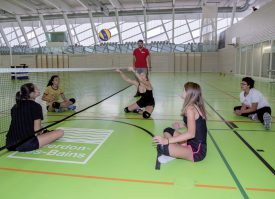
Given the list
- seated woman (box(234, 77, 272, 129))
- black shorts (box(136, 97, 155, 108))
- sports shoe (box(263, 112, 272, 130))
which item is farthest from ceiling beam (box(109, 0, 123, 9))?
sports shoe (box(263, 112, 272, 130))

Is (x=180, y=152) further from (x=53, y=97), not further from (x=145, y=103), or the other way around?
(x=53, y=97)

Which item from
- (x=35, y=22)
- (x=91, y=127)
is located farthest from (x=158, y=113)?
(x=35, y=22)

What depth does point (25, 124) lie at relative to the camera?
3.86m

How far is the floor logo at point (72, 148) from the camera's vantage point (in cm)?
364

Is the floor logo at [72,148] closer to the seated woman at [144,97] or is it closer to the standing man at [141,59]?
the seated woman at [144,97]

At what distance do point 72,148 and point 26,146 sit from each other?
0.65 m

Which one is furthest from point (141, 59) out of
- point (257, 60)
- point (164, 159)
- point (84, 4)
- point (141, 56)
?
point (84, 4)

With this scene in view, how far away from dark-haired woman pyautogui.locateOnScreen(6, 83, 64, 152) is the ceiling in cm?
2903

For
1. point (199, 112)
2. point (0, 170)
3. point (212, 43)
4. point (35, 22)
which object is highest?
point (35, 22)

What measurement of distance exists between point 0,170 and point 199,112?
2.58 m

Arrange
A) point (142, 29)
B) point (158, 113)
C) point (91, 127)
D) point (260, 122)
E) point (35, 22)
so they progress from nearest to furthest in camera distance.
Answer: point (91, 127) → point (260, 122) → point (158, 113) → point (142, 29) → point (35, 22)

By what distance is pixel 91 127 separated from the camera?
541cm

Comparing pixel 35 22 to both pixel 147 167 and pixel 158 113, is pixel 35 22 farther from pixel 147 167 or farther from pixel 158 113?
pixel 147 167

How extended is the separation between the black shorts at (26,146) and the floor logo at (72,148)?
0.19 ft
